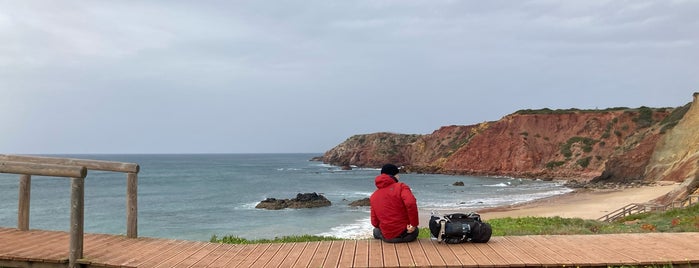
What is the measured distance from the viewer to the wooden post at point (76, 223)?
24.6ft

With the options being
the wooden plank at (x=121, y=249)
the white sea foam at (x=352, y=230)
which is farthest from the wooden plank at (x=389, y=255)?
the white sea foam at (x=352, y=230)

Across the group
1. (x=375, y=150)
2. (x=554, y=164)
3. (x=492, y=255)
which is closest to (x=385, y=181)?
(x=492, y=255)

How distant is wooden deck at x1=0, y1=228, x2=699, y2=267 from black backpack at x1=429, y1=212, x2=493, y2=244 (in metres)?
0.14

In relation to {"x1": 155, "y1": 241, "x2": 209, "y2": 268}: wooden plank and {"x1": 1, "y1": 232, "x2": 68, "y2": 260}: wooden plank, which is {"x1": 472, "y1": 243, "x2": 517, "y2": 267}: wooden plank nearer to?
{"x1": 155, "y1": 241, "x2": 209, "y2": 268}: wooden plank

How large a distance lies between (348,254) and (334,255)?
0.68 feet

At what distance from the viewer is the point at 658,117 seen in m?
88.5

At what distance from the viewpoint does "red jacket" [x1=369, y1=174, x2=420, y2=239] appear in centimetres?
854

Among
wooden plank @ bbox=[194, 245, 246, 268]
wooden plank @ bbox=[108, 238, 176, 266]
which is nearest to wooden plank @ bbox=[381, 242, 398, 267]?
wooden plank @ bbox=[194, 245, 246, 268]

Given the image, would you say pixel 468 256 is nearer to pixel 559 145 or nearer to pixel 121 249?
pixel 121 249

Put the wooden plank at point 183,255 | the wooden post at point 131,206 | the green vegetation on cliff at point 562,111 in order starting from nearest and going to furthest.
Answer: the wooden plank at point 183,255, the wooden post at point 131,206, the green vegetation on cliff at point 562,111

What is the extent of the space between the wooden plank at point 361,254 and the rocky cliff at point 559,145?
62.6m

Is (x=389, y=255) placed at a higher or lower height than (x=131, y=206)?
lower

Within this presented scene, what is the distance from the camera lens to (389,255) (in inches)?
308

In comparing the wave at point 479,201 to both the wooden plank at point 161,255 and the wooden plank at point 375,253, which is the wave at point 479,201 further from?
the wooden plank at point 161,255
